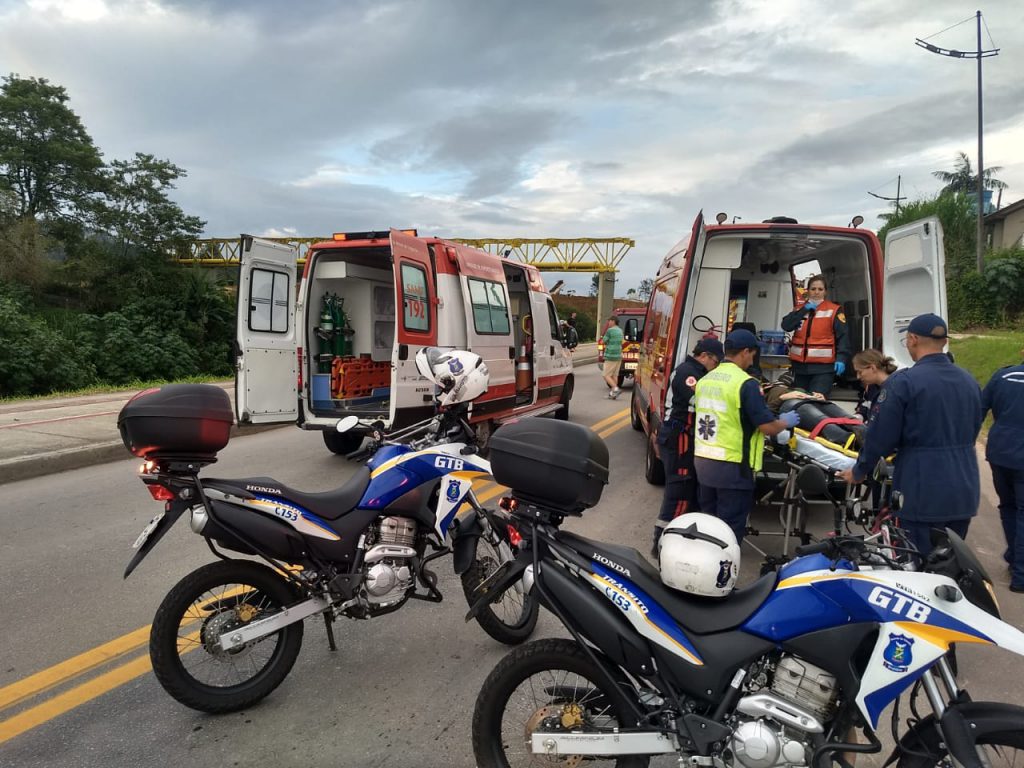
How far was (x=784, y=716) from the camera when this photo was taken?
6.67ft

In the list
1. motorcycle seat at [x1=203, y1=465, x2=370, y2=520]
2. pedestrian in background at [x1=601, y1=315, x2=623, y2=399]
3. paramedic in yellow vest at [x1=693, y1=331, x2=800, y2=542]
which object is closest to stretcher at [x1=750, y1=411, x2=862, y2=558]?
paramedic in yellow vest at [x1=693, y1=331, x2=800, y2=542]

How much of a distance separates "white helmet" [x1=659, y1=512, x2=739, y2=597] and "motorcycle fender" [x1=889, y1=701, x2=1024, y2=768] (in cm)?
69

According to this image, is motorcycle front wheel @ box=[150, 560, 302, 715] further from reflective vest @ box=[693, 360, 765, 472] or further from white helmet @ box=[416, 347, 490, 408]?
reflective vest @ box=[693, 360, 765, 472]

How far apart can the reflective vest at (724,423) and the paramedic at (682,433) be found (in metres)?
0.49

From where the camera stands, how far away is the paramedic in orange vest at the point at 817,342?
6.28 m

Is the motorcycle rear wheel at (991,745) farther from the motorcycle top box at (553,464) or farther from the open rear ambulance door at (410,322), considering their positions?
the open rear ambulance door at (410,322)

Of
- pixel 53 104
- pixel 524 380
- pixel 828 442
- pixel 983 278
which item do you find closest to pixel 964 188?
pixel 983 278

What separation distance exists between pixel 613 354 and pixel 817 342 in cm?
758

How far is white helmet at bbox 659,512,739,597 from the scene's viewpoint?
2182mm

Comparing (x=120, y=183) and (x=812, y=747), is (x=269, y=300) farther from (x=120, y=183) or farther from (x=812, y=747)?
(x=120, y=183)

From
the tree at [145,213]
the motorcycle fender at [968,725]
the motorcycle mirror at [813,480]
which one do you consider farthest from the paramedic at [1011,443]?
the tree at [145,213]

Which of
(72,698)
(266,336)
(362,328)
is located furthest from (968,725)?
(362,328)

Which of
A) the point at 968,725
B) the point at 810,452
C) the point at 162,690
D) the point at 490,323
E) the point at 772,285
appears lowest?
the point at 162,690

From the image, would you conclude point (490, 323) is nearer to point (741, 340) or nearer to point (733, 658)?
point (741, 340)
